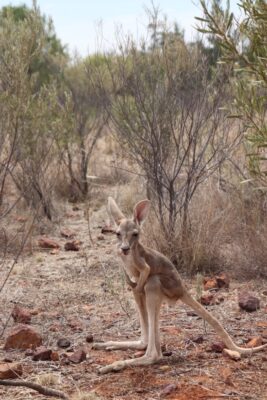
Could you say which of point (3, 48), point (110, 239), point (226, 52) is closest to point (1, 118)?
point (3, 48)

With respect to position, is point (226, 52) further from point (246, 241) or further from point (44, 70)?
point (44, 70)

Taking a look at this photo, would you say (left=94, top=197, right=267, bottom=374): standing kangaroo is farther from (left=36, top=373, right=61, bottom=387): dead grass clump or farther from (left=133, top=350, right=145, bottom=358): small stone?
(left=36, top=373, right=61, bottom=387): dead grass clump

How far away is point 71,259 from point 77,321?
2768 millimetres

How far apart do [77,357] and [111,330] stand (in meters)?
0.93

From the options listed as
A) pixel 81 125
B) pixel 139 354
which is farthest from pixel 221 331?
pixel 81 125

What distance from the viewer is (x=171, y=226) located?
28.0 feet

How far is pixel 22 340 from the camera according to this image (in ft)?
18.6

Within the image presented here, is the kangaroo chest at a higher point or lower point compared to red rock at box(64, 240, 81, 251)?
higher

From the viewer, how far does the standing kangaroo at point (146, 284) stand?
5.07 meters

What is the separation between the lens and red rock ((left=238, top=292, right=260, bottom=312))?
6.65 metres

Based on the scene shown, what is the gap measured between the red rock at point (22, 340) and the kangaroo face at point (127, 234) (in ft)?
4.10

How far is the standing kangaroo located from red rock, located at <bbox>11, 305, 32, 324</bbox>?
4.38 ft

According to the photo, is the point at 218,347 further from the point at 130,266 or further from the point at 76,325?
the point at 76,325

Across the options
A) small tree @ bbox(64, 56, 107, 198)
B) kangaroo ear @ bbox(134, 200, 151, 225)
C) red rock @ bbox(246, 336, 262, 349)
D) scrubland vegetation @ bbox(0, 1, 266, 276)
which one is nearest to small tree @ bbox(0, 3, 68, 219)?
scrubland vegetation @ bbox(0, 1, 266, 276)
